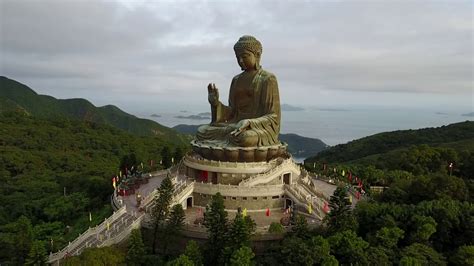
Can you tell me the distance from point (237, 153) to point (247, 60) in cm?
637

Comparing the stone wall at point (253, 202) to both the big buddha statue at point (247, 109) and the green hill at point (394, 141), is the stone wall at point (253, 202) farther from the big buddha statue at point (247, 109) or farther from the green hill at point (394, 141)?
the green hill at point (394, 141)

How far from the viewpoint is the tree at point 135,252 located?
1723 cm

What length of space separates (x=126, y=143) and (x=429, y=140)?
4415cm

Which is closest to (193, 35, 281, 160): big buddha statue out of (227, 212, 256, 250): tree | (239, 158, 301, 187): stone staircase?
(239, 158, 301, 187): stone staircase

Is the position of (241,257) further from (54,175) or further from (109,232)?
(54,175)

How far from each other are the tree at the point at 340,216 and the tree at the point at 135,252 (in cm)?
800

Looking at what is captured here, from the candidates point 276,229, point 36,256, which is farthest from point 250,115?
point 36,256

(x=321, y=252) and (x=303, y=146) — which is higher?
(x=303, y=146)

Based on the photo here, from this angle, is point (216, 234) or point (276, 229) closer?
point (216, 234)

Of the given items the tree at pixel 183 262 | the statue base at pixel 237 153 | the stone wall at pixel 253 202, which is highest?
the statue base at pixel 237 153

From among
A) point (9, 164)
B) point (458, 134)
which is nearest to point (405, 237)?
point (9, 164)

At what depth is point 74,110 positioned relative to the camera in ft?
384

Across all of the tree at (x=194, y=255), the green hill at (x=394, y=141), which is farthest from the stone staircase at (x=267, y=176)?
A: the green hill at (x=394, y=141)

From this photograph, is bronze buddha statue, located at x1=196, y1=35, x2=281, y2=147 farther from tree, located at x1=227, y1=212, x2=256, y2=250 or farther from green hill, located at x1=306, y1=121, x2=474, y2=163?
green hill, located at x1=306, y1=121, x2=474, y2=163
